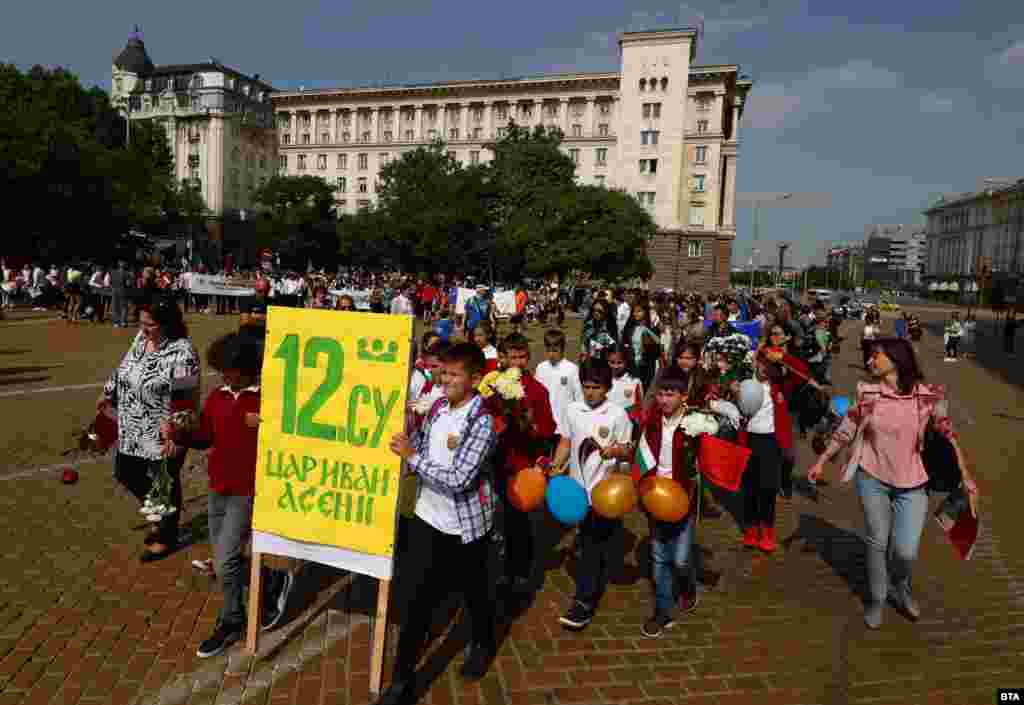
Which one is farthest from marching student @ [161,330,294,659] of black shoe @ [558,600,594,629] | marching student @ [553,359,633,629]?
black shoe @ [558,600,594,629]

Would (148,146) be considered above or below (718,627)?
above

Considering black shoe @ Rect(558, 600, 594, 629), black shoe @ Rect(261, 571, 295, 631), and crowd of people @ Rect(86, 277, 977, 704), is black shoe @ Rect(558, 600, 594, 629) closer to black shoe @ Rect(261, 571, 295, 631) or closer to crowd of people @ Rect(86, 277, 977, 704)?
crowd of people @ Rect(86, 277, 977, 704)

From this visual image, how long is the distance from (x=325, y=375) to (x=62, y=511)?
408 cm

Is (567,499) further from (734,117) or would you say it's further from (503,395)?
(734,117)

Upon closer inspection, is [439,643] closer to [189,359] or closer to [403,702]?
[403,702]

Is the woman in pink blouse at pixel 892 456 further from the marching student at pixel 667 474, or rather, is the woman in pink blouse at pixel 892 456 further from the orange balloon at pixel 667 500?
the orange balloon at pixel 667 500

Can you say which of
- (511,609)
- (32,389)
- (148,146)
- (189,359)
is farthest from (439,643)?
(148,146)

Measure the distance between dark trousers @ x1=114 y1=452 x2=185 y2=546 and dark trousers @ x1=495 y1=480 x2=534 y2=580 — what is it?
241 cm

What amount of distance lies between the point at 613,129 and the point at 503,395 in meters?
82.2

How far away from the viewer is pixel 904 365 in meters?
4.69

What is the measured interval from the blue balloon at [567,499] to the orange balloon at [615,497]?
0.10m

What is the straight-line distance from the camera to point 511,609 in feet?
16.3

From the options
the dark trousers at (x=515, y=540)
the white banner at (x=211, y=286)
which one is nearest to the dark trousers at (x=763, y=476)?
the dark trousers at (x=515, y=540)

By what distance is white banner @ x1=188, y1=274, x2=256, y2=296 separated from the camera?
27562 millimetres
